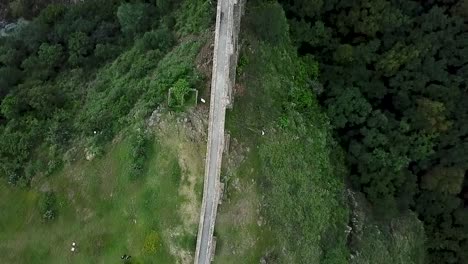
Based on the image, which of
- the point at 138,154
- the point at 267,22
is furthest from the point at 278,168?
the point at 267,22

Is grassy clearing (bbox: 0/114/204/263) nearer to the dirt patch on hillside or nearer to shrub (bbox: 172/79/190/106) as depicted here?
the dirt patch on hillside

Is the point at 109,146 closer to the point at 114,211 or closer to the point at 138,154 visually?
the point at 138,154

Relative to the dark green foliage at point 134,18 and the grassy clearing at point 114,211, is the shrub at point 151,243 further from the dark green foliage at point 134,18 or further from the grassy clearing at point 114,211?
the dark green foliage at point 134,18

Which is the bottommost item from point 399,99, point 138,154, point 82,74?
point 138,154

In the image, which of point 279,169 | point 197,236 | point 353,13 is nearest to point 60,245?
point 197,236

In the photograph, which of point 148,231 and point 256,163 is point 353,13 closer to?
point 256,163

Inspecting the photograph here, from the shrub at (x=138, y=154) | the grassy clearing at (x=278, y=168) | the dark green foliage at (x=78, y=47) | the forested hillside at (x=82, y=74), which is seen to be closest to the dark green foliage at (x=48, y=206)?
the forested hillside at (x=82, y=74)
